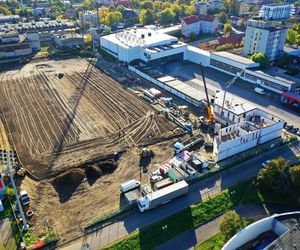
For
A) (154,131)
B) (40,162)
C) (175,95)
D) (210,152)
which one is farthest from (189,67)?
(40,162)

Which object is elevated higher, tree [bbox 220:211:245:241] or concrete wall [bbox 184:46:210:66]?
concrete wall [bbox 184:46:210:66]

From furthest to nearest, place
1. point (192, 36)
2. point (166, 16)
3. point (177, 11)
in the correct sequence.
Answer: point (177, 11) < point (166, 16) < point (192, 36)

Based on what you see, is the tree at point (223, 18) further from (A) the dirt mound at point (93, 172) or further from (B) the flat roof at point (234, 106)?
(A) the dirt mound at point (93, 172)

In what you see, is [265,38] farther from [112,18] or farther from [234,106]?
[112,18]

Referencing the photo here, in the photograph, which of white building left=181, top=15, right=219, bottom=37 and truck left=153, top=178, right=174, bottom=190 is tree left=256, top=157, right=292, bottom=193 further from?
white building left=181, top=15, right=219, bottom=37

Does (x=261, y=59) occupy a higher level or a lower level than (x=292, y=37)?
lower

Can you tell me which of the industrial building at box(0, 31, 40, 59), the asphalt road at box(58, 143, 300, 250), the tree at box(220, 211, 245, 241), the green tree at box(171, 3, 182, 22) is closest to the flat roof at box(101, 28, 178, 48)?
the industrial building at box(0, 31, 40, 59)

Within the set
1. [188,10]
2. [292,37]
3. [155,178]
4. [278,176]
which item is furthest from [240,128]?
[188,10]
